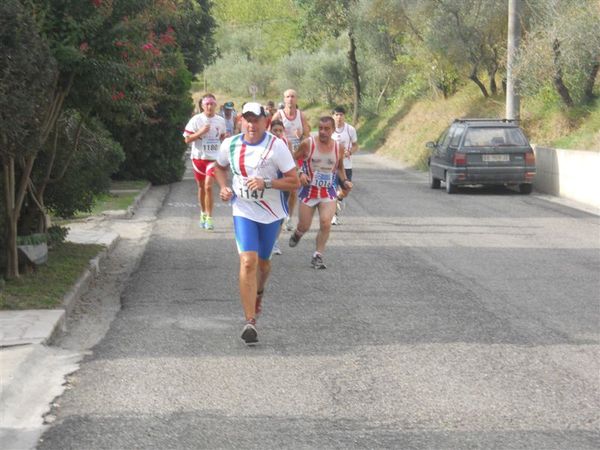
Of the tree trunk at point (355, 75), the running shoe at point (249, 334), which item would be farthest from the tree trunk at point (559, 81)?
the tree trunk at point (355, 75)

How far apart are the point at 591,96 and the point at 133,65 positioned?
22253 millimetres

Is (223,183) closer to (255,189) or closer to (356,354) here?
(255,189)

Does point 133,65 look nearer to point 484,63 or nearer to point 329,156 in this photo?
point 329,156

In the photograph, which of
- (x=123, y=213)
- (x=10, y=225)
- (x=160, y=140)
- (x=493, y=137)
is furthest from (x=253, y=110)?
(x=160, y=140)

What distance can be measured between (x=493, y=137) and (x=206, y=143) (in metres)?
9.20

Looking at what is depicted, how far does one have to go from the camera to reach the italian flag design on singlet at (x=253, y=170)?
862 centimetres

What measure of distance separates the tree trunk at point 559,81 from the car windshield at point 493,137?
16.9ft

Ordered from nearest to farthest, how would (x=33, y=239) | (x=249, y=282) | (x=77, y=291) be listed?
1. (x=249, y=282)
2. (x=77, y=291)
3. (x=33, y=239)

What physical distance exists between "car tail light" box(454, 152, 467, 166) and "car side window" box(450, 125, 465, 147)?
1.50 ft

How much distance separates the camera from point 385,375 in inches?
290

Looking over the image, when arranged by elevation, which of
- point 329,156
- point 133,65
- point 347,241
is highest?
point 133,65

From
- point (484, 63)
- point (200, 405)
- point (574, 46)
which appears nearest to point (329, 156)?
point (200, 405)

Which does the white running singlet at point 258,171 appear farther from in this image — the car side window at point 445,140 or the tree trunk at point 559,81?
the tree trunk at point 559,81

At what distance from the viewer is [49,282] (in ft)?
33.9
